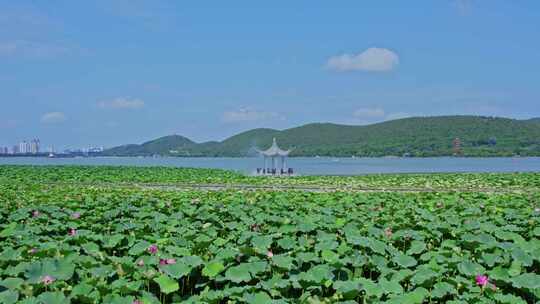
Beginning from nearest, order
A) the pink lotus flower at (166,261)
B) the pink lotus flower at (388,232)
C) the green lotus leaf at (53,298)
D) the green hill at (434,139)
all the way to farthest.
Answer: the green lotus leaf at (53,298)
the pink lotus flower at (166,261)
the pink lotus flower at (388,232)
the green hill at (434,139)

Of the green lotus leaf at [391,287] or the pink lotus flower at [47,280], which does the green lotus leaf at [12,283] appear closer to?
the pink lotus flower at [47,280]

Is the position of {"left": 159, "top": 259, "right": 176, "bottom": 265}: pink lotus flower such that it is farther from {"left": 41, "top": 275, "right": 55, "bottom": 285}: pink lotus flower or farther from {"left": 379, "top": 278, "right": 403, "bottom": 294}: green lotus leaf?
{"left": 379, "top": 278, "right": 403, "bottom": 294}: green lotus leaf

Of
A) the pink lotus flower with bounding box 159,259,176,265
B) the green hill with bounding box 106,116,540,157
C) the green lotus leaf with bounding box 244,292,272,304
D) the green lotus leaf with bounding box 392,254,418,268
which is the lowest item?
the green lotus leaf with bounding box 244,292,272,304

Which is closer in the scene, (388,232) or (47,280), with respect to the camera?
(47,280)

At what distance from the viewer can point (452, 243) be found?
7316 millimetres

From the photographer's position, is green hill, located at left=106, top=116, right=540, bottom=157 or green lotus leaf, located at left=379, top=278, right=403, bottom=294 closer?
green lotus leaf, located at left=379, top=278, right=403, bottom=294

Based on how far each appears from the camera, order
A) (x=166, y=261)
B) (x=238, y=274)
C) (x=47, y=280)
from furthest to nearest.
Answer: (x=166, y=261), (x=238, y=274), (x=47, y=280)

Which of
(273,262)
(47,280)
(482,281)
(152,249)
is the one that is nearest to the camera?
(47,280)

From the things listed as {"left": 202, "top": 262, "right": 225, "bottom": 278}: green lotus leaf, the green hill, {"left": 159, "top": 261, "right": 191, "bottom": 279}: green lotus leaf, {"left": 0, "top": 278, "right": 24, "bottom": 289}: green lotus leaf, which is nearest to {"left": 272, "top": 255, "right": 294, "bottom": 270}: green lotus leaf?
{"left": 202, "top": 262, "right": 225, "bottom": 278}: green lotus leaf

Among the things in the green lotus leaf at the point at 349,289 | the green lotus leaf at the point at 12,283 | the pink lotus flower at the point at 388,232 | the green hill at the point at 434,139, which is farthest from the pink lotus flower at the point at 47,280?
the green hill at the point at 434,139

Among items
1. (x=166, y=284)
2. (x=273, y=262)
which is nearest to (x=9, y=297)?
(x=166, y=284)

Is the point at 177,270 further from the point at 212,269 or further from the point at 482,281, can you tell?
the point at 482,281

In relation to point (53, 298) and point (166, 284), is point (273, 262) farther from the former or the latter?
point (53, 298)

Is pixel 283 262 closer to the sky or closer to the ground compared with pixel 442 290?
closer to the sky
